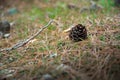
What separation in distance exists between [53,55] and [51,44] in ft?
0.72

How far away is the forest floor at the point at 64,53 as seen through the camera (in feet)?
4.91

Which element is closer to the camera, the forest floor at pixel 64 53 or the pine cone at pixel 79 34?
the forest floor at pixel 64 53

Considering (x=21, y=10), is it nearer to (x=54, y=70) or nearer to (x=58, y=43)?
(x=58, y=43)

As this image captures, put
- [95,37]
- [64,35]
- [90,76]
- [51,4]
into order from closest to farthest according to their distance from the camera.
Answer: [90,76], [95,37], [64,35], [51,4]

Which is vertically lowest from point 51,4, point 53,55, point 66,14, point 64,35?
point 53,55

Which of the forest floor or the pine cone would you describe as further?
the pine cone

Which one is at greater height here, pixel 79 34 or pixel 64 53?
pixel 79 34

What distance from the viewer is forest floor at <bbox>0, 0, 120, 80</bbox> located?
1.50 metres

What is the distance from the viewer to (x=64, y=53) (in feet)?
5.86

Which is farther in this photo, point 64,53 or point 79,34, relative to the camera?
point 79,34

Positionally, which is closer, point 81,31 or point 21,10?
point 81,31

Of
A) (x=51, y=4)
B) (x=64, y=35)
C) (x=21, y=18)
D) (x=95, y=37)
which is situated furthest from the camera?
(x=51, y=4)

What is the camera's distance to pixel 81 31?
193cm

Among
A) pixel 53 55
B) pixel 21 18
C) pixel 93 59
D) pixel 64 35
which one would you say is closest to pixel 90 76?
pixel 93 59
